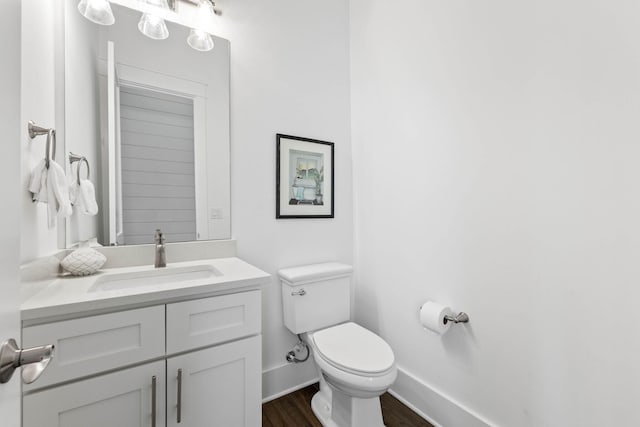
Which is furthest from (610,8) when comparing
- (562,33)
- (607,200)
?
(607,200)

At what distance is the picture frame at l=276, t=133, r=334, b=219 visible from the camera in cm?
175

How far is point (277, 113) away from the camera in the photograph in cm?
173

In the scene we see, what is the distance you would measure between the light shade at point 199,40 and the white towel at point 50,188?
0.90 meters

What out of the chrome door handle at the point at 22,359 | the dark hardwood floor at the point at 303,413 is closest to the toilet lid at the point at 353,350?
the dark hardwood floor at the point at 303,413

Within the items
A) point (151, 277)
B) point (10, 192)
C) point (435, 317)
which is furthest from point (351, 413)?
point (10, 192)

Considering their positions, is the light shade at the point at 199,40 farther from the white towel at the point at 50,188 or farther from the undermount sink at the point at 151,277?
the undermount sink at the point at 151,277

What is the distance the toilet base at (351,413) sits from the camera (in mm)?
1334

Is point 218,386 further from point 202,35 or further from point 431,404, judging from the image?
point 202,35

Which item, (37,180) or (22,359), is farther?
(37,180)

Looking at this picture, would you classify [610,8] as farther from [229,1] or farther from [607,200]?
[229,1]

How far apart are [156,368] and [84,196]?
30.7 inches

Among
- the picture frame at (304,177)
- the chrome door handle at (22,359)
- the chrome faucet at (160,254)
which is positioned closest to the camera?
the chrome door handle at (22,359)

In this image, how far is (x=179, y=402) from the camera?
100 centimetres

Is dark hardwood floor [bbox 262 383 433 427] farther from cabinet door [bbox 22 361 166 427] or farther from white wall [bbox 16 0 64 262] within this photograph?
white wall [bbox 16 0 64 262]
